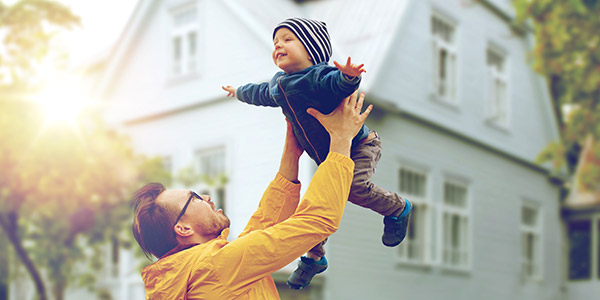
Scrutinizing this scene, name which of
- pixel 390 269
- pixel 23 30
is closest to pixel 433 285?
pixel 390 269

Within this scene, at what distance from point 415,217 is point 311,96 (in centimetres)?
1252

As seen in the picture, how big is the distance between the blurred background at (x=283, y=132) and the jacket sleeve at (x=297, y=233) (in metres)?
9.21

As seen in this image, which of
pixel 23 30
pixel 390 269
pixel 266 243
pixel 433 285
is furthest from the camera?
pixel 433 285

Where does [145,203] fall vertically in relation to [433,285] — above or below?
above

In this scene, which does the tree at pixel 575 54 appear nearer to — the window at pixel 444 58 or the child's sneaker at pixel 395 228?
the window at pixel 444 58

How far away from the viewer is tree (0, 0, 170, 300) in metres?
11.2

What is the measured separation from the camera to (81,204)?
12.0 metres

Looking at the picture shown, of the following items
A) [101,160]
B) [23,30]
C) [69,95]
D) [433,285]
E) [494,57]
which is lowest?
[433,285]

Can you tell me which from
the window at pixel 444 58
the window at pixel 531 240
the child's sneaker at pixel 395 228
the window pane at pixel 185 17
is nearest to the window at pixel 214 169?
the window pane at pixel 185 17

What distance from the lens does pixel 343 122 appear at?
2486 mm

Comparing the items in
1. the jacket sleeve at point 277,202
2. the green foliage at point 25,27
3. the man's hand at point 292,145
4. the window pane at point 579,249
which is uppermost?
the green foliage at point 25,27

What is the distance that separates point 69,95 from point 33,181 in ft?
4.53

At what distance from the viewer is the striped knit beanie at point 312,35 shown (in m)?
2.56

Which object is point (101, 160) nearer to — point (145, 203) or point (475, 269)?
point (475, 269)
